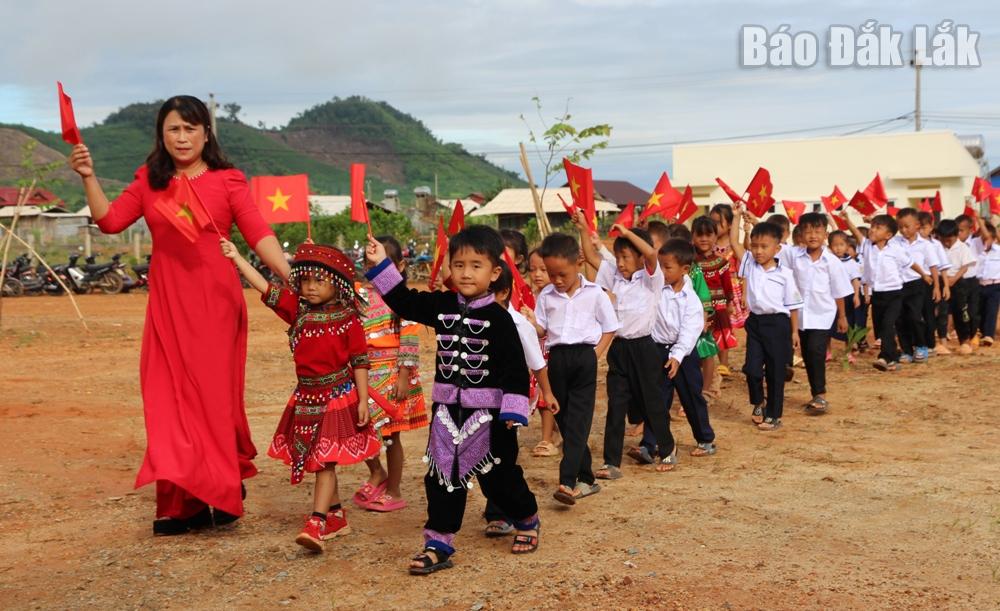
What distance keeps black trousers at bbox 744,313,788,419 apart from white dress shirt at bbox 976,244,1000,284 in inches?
239

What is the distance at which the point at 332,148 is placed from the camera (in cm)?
12888

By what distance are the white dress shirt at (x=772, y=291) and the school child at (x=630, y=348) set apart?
2177mm

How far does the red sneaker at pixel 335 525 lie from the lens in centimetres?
541

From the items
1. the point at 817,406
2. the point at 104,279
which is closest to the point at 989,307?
the point at 817,406

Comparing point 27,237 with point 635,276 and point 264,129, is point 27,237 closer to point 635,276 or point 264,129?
point 635,276

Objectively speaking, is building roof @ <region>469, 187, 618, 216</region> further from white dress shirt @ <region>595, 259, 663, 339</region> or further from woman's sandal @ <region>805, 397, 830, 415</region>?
white dress shirt @ <region>595, 259, 663, 339</region>

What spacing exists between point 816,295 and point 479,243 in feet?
18.1

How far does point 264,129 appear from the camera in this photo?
12288 centimetres

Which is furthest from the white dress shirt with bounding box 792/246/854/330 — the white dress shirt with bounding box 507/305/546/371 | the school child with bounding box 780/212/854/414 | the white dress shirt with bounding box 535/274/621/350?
the white dress shirt with bounding box 507/305/546/371

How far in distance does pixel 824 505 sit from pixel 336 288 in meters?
2.99

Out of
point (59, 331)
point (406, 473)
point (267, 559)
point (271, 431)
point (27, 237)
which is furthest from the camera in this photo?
point (27, 237)

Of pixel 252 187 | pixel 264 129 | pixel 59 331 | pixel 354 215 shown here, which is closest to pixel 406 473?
pixel 252 187

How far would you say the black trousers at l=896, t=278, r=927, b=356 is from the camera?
12.2 m

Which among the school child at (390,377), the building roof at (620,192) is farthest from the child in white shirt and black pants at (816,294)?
the building roof at (620,192)
